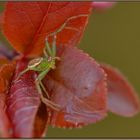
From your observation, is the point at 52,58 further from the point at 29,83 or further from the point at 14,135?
the point at 14,135

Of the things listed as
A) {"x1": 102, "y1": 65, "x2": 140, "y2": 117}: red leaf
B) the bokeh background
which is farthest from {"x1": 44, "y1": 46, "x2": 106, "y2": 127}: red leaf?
the bokeh background

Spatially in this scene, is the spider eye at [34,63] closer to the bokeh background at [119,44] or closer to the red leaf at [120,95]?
the red leaf at [120,95]

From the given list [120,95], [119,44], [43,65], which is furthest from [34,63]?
[119,44]

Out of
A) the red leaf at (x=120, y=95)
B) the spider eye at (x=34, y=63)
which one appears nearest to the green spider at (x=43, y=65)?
the spider eye at (x=34, y=63)

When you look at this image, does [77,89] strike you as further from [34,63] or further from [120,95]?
[120,95]

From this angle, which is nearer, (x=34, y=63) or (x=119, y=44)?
(x=34, y=63)

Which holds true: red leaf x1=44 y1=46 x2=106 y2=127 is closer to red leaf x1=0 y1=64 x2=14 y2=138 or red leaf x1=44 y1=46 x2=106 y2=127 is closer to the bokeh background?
red leaf x1=0 y1=64 x2=14 y2=138
